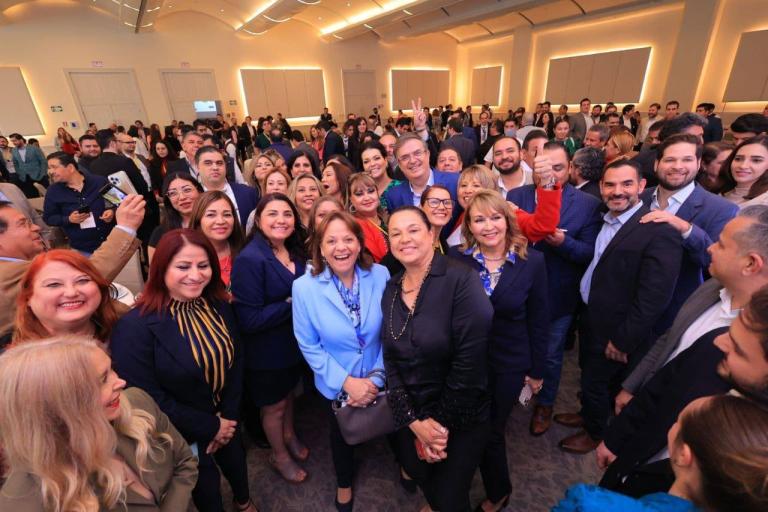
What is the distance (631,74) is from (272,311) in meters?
14.4

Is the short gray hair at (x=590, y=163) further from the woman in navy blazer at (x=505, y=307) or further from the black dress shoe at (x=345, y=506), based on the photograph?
the black dress shoe at (x=345, y=506)

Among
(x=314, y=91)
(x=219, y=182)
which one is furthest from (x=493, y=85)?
(x=219, y=182)

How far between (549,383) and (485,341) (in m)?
1.41

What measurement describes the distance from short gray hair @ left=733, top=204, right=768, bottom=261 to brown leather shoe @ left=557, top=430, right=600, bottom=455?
177cm

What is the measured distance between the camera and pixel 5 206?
6.50ft

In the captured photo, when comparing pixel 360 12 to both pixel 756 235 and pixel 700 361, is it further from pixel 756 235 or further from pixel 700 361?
pixel 700 361

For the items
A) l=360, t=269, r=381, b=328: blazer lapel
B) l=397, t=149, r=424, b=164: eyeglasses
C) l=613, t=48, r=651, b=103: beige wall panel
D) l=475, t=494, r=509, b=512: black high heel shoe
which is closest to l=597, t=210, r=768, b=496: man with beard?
l=475, t=494, r=509, b=512: black high heel shoe

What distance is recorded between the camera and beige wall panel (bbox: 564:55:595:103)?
12.6 m

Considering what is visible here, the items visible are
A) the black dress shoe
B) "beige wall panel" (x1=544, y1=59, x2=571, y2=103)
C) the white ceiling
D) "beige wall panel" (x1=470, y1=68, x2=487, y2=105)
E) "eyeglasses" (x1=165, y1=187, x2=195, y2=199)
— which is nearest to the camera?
the black dress shoe

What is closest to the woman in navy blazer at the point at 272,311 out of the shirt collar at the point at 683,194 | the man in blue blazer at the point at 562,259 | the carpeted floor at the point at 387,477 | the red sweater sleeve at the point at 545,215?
the carpeted floor at the point at 387,477

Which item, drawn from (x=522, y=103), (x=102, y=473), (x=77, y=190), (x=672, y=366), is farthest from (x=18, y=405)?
(x=522, y=103)

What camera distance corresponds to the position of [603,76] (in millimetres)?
12352

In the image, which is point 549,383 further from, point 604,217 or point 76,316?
point 76,316

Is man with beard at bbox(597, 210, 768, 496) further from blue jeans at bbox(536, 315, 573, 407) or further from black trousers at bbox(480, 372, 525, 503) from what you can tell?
blue jeans at bbox(536, 315, 573, 407)
